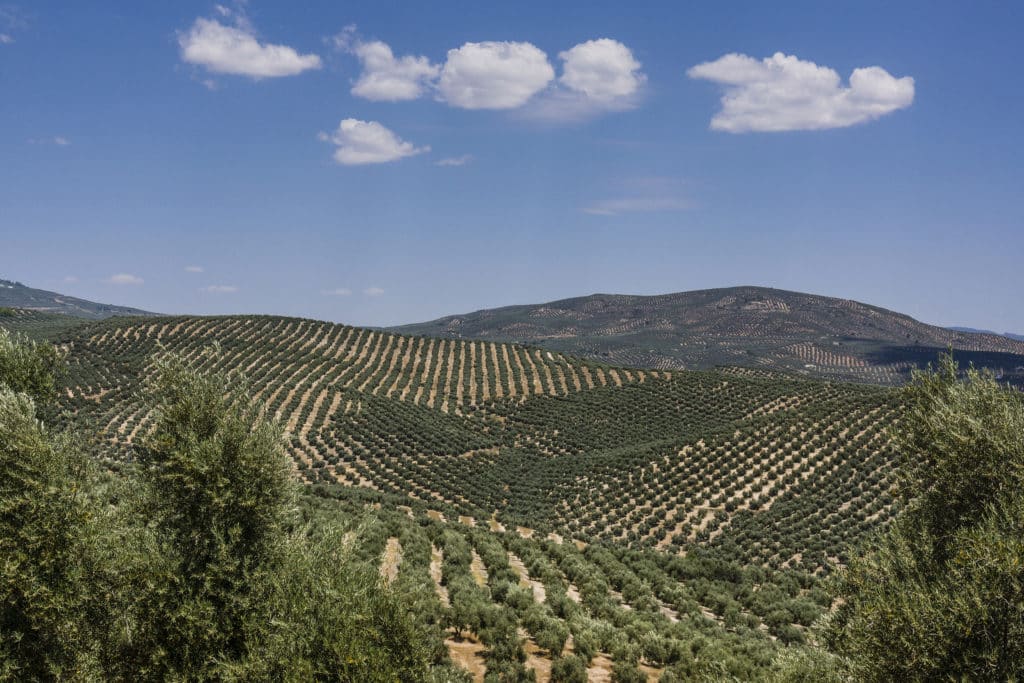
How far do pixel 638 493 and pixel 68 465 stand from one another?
39.4 meters

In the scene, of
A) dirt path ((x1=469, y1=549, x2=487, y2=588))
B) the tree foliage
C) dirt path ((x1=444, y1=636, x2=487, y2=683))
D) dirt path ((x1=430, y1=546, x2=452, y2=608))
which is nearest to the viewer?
the tree foliage

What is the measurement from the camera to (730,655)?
16.0 m

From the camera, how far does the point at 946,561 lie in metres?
11.9

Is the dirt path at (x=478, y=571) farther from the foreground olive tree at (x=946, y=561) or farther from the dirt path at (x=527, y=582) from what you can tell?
the foreground olive tree at (x=946, y=561)

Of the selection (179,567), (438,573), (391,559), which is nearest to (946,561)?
(438,573)

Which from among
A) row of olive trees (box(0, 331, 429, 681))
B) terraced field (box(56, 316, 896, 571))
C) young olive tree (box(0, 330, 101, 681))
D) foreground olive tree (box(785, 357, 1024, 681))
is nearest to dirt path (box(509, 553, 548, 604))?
foreground olive tree (box(785, 357, 1024, 681))

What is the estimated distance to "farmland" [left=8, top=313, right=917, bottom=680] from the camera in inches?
701

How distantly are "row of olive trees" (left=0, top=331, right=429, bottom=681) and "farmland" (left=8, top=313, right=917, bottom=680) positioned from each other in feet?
5.08

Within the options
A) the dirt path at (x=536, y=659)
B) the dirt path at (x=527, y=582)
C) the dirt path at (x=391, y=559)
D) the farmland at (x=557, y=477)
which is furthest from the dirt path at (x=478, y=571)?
the dirt path at (x=536, y=659)

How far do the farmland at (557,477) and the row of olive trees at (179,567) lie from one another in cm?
155

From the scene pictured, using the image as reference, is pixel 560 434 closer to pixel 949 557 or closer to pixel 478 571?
pixel 478 571

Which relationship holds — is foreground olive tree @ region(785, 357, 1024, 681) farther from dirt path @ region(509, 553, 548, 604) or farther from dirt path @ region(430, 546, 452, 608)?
dirt path @ region(430, 546, 452, 608)

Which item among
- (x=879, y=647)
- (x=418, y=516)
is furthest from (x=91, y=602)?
(x=418, y=516)

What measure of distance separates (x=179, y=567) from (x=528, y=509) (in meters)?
34.3
